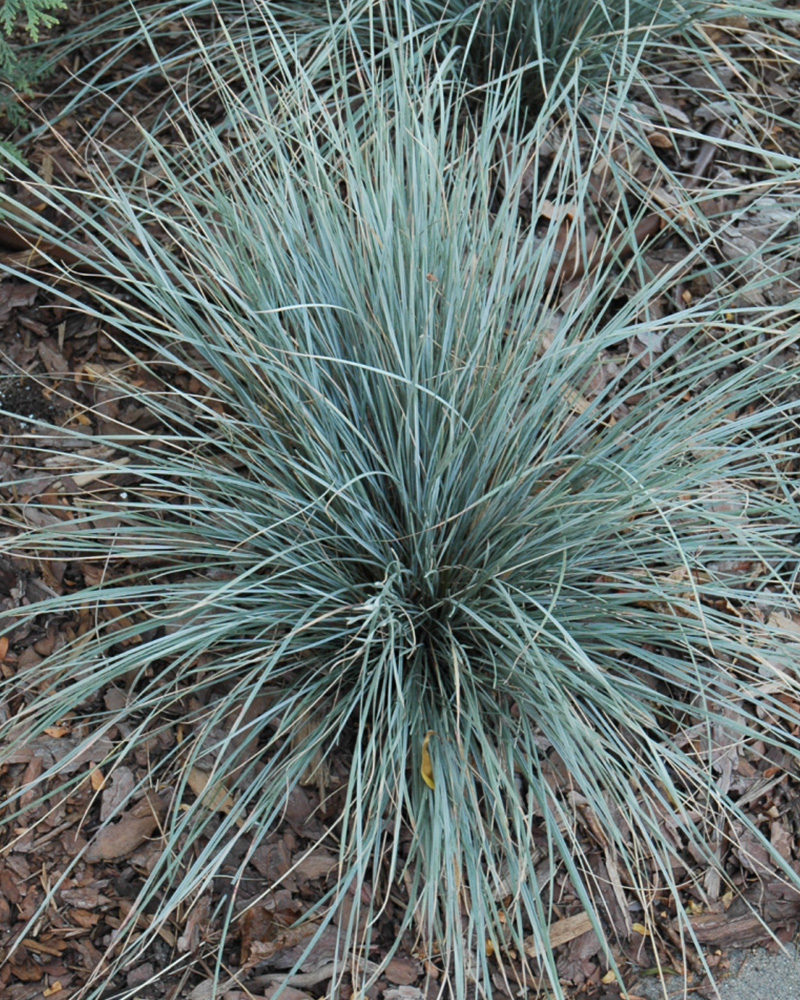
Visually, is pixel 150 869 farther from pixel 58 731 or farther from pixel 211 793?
pixel 58 731

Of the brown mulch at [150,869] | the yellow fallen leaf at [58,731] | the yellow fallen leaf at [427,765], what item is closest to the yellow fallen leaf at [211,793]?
the brown mulch at [150,869]

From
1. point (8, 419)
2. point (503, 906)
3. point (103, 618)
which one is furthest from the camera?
point (8, 419)

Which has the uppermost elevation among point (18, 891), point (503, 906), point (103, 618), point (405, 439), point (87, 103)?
point (87, 103)

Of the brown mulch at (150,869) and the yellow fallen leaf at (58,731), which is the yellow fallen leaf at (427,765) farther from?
the yellow fallen leaf at (58,731)

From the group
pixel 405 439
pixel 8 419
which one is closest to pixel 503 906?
pixel 405 439

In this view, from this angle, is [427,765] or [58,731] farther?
[58,731]

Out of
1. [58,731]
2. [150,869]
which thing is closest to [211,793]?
[150,869]

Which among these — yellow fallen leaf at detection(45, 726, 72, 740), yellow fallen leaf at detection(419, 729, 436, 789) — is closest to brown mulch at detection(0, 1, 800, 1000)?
yellow fallen leaf at detection(45, 726, 72, 740)

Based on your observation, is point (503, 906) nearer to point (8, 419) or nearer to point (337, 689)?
point (337, 689)
